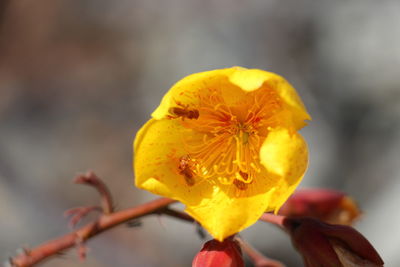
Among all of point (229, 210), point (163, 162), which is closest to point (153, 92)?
point (163, 162)

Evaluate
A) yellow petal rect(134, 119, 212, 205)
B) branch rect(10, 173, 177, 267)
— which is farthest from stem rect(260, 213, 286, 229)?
branch rect(10, 173, 177, 267)

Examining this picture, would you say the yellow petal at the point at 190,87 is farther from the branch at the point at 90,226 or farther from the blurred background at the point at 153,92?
the blurred background at the point at 153,92

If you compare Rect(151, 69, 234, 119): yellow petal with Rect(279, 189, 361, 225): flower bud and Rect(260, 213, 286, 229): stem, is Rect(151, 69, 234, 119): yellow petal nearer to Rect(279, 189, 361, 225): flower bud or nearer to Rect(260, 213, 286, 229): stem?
Rect(260, 213, 286, 229): stem

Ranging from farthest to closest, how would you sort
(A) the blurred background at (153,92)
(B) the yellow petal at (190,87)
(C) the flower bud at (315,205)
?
(A) the blurred background at (153,92)
(C) the flower bud at (315,205)
(B) the yellow petal at (190,87)

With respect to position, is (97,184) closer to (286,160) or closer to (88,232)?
(88,232)

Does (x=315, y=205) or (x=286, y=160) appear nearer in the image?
(x=286, y=160)

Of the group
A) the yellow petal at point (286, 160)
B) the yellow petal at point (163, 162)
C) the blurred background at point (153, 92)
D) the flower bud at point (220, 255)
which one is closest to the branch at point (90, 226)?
the yellow petal at point (163, 162)
